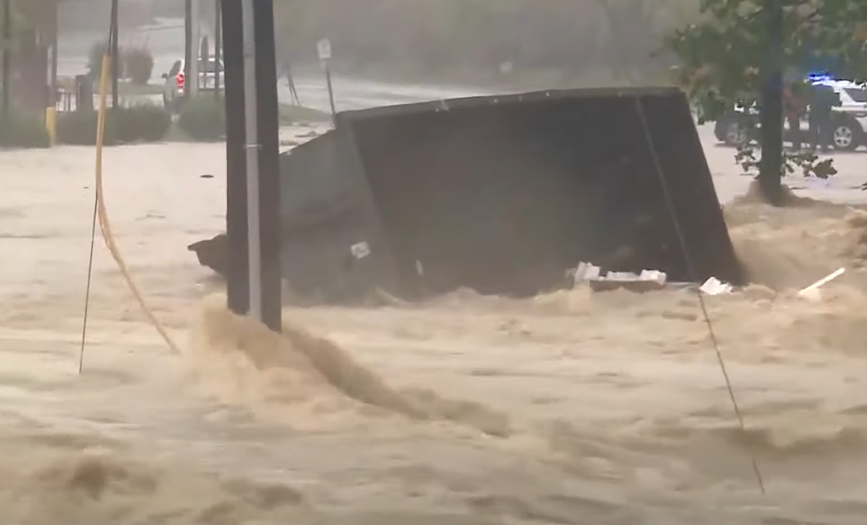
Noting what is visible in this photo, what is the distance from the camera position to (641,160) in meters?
3.88

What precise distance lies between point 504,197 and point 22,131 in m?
1.42

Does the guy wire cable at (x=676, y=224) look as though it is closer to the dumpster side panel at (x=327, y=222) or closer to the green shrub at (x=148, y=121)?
the dumpster side panel at (x=327, y=222)

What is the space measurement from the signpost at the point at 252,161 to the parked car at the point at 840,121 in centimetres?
152

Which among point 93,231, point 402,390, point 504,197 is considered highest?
point 504,197

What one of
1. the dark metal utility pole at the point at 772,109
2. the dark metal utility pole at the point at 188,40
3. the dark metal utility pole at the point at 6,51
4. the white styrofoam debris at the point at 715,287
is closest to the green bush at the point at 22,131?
the dark metal utility pole at the point at 6,51

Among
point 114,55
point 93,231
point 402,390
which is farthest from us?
point 93,231

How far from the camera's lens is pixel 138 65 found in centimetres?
335

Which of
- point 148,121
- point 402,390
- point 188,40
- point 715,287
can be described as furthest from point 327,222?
point 715,287

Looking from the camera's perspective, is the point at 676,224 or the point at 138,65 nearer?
the point at 138,65

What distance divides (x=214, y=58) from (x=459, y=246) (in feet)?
3.37

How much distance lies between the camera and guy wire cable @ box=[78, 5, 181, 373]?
10.9 ft

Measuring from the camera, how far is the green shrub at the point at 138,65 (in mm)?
3328

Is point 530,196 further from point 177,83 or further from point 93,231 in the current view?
point 93,231

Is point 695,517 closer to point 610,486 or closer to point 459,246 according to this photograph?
point 610,486
